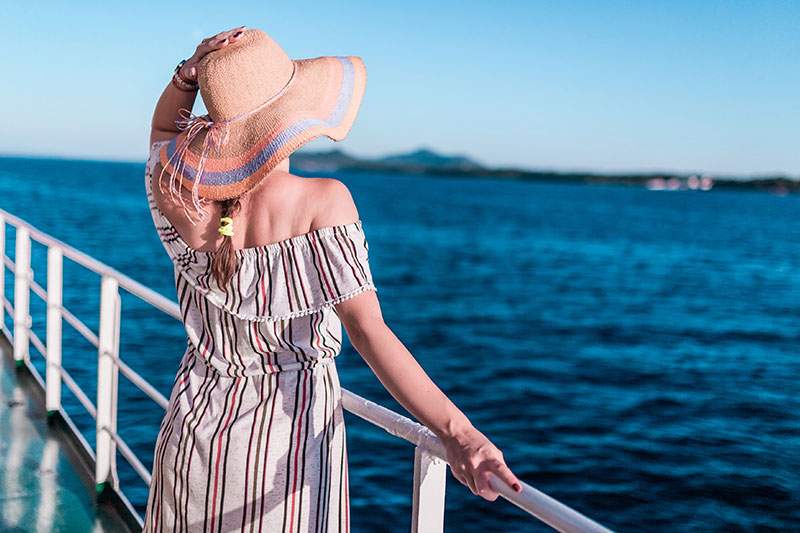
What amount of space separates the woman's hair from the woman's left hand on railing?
0.39 meters

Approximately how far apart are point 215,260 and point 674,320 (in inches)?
858

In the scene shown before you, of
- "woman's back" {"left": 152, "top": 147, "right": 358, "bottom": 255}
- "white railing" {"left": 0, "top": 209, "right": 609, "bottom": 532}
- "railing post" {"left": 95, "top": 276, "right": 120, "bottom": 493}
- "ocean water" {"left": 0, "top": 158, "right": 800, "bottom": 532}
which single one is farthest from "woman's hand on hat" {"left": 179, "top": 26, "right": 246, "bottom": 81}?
"ocean water" {"left": 0, "top": 158, "right": 800, "bottom": 532}

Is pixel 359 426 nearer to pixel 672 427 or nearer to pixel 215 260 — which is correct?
pixel 672 427

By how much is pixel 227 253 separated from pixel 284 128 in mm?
199

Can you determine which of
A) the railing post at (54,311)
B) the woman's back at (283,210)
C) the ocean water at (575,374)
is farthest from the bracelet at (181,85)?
the ocean water at (575,374)

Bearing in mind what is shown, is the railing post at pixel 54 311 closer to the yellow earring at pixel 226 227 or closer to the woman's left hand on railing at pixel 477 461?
the yellow earring at pixel 226 227

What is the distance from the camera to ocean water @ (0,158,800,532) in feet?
28.2

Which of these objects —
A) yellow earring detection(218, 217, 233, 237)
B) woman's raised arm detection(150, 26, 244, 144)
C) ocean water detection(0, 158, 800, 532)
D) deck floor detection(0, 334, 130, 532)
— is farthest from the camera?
ocean water detection(0, 158, 800, 532)

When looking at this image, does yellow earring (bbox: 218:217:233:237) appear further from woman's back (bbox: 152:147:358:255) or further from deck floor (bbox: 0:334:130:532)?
deck floor (bbox: 0:334:130:532)

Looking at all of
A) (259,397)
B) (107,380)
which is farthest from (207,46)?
(107,380)

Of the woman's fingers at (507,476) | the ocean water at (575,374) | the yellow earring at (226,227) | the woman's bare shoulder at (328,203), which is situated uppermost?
the woman's bare shoulder at (328,203)

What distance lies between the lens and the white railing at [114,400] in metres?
1.08

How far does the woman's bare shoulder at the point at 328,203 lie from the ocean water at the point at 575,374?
20.7 ft

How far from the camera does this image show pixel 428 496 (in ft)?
4.45
